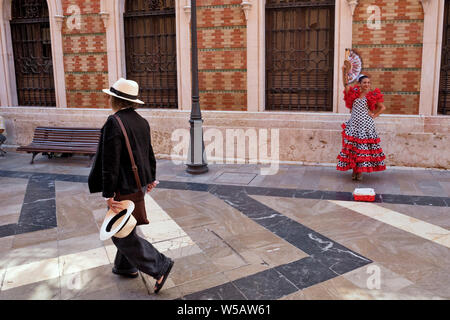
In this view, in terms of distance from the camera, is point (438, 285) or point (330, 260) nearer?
point (438, 285)

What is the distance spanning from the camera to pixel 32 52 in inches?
411

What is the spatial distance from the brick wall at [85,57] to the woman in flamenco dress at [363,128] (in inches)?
223

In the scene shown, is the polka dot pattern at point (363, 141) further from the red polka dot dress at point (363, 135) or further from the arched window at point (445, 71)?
the arched window at point (445, 71)

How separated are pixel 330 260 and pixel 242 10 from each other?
5.86m

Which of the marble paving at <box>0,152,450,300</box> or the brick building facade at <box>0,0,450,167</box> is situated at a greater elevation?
the brick building facade at <box>0,0,450,167</box>

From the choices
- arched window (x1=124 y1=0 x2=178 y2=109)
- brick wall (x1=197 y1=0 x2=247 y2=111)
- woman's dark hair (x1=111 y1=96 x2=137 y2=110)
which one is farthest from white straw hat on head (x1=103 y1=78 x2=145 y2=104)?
arched window (x1=124 y1=0 x2=178 y2=109)

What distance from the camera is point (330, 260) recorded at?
13.3 feet

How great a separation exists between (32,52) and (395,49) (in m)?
8.48

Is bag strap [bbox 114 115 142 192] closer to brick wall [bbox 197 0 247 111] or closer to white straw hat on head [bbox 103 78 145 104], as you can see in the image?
white straw hat on head [bbox 103 78 145 104]

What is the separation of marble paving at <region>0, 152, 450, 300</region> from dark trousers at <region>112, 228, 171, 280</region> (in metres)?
0.23

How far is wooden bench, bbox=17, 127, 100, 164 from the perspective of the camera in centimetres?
870

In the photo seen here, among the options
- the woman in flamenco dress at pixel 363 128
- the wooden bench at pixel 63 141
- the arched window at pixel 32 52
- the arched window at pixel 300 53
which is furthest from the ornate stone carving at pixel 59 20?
the woman in flamenco dress at pixel 363 128
